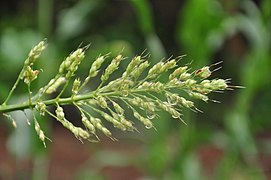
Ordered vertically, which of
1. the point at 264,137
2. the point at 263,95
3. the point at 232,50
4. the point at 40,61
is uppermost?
the point at 40,61

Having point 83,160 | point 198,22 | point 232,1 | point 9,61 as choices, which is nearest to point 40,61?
point 9,61

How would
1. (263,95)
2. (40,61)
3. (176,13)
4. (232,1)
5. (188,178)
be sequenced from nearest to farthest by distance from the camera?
(40,61) → (188,178) → (232,1) → (263,95) → (176,13)

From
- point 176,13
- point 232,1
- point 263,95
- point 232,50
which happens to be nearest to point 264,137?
point 263,95

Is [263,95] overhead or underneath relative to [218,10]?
underneath

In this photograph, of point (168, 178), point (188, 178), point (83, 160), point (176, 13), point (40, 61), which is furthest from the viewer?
point (176, 13)

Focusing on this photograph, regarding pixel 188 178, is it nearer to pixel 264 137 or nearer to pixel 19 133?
pixel 19 133

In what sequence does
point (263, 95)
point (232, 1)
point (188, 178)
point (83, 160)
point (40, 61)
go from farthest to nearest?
point (263, 95) < point (83, 160) < point (232, 1) < point (188, 178) < point (40, 61)

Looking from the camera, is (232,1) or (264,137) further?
(264,137)

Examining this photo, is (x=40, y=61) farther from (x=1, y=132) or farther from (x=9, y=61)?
(x=1, y=132)

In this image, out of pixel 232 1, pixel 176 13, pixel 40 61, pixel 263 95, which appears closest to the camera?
pixel 40 61
